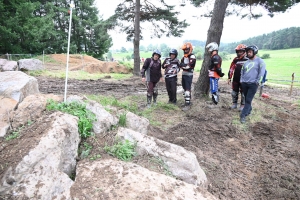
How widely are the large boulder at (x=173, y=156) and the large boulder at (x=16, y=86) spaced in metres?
1.80

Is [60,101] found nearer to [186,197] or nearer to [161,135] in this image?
[161,135]

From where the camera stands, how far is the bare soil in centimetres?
302

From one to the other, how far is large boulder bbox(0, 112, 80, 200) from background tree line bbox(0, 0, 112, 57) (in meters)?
13.4

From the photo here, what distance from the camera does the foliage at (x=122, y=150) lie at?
2.81 m

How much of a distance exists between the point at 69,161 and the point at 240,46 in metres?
5.40

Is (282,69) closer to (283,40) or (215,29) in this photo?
(215,29)

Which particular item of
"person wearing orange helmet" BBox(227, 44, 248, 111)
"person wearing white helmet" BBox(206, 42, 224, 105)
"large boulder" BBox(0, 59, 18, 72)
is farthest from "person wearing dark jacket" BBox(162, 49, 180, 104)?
"large boulder" BBox(0, 59, 18, 72)

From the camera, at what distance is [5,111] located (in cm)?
311

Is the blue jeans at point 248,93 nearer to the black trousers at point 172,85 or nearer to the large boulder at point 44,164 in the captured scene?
the black trousers at point 172,85

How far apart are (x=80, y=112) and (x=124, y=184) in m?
1.48

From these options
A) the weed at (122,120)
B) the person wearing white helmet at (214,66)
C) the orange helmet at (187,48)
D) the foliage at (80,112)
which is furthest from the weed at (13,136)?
the person wearing white helmet at (214,66)

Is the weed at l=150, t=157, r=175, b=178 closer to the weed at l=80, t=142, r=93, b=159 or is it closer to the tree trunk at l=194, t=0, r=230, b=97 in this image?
the weed at l=80, t=142, r=93, b=159

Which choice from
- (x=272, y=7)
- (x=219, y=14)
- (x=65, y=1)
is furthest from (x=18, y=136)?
(x=65, y=1)

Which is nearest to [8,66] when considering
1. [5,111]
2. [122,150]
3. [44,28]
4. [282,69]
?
[44,28]
